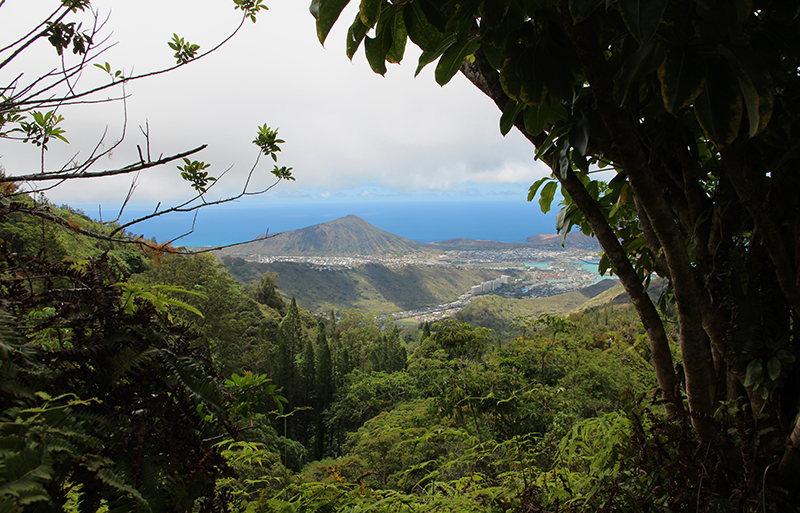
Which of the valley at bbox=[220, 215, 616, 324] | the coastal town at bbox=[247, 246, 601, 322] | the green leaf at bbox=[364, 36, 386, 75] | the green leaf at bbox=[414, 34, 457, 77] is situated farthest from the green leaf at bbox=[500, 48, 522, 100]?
the coastal town at bbox=[247, 246, 601, 322]

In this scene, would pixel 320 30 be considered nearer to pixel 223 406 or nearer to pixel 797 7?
pixel 223 406

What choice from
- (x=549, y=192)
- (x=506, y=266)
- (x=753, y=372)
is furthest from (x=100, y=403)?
(x=506, y=266)

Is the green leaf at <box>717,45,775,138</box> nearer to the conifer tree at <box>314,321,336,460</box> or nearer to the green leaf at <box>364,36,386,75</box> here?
the green leaf at <box>364,36,386,75</box>

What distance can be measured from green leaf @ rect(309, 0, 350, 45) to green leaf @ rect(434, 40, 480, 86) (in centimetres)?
29

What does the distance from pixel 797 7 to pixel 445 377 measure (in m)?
3.37

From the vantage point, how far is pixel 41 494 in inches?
17.2

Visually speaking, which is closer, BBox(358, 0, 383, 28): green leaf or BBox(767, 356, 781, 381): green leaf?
BBox(358, 0, 383, 28): green leaf

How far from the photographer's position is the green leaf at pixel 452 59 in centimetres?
77

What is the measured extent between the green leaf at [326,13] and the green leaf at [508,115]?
1.77 feet

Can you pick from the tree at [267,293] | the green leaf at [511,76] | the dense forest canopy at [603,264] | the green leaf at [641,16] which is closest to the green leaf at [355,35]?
the dense forest canopy at [603,264]

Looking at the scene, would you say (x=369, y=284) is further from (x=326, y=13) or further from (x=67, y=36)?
(x=326, y=13)

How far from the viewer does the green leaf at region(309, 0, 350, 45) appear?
56 cm

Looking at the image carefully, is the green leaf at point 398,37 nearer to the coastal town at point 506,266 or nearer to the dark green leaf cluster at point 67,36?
the dark green leaf cluster at point 67,36

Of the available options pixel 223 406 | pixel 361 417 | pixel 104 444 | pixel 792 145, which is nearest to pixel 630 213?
pixel 792 145
